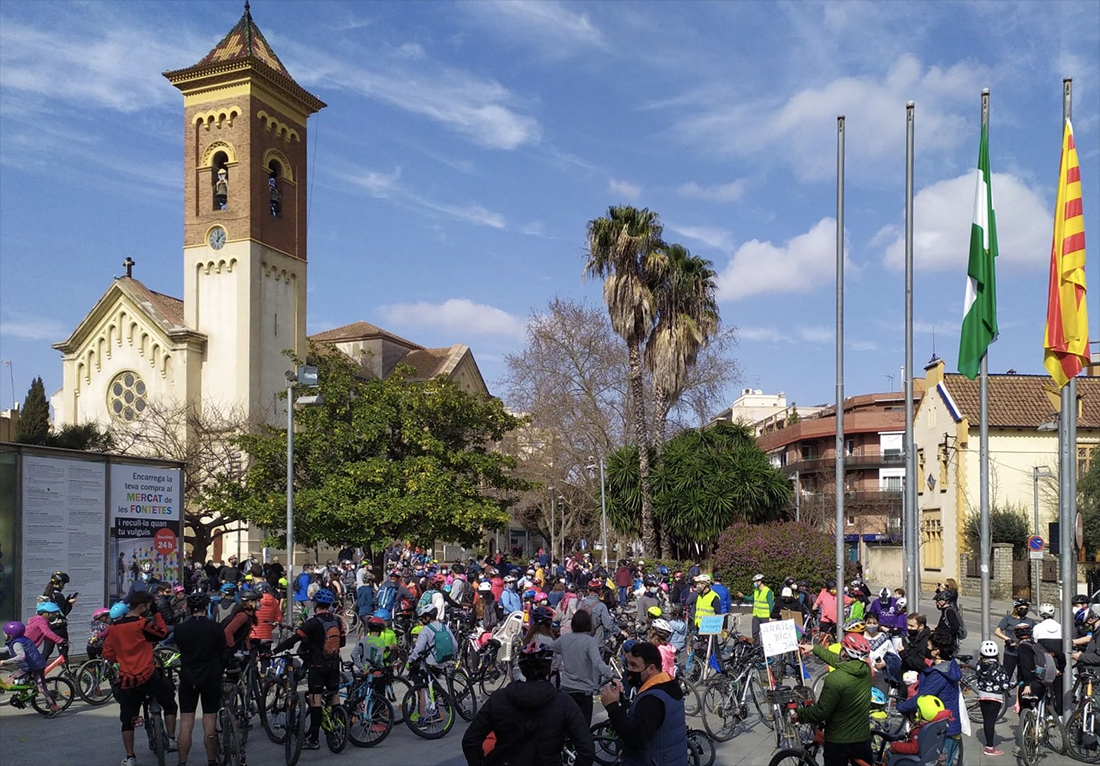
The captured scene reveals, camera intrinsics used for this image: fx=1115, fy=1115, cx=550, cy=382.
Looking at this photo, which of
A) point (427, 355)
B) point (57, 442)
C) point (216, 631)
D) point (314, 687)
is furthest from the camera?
point (427, 355)

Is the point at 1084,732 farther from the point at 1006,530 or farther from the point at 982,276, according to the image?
the point at 1006,530

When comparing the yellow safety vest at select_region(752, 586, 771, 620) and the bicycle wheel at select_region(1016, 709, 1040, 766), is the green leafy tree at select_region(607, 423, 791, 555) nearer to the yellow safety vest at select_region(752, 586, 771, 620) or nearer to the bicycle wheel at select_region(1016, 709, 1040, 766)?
the yellow safety vest at select_region(752, 586, 771, 620)

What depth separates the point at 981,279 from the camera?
51.0ft

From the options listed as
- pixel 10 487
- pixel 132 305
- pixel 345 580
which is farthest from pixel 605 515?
pixel 10 487

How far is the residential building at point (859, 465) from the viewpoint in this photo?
68.4 m

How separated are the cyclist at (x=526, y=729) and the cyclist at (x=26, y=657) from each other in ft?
33.2

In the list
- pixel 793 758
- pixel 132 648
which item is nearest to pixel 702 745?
pixel 793 758

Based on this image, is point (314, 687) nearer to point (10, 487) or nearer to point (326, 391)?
point (10, 487)

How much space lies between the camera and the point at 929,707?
8883mm

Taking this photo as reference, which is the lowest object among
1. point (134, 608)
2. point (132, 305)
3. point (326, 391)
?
point (134, 608)

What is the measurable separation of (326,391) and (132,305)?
2263 centimetres

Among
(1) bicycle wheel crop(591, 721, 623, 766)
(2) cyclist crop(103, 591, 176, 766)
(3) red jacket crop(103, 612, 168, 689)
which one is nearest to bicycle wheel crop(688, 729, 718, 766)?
(1) bicycle wheel crop(591, 721, 623, 766)

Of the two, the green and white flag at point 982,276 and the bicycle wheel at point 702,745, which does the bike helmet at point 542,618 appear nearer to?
the bicycle wheel at point 702,745

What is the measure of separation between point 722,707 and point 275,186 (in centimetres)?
4620
